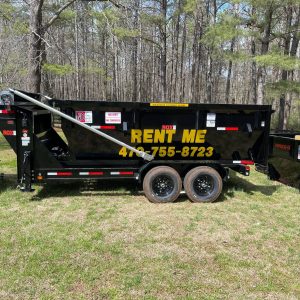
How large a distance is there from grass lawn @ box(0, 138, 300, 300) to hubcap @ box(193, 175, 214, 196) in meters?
0.31

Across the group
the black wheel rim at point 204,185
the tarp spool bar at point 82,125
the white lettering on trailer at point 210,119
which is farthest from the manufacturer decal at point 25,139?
the white lettering on trailer at point 210,119

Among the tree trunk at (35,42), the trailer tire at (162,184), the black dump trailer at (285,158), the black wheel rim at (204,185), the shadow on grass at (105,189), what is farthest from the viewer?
the tree trunk at (35,42)

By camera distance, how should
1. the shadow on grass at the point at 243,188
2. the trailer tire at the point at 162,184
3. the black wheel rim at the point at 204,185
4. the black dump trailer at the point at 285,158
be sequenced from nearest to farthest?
the trailer tire at the point at 162,184 < the black wheel rim at the point at 204,185 < the shadow on grass at the point at 243,188 < the black dump trailer at the point at 285,158

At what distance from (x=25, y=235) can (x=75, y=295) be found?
1.72 m

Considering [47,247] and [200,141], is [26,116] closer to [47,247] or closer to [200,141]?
[47,247]

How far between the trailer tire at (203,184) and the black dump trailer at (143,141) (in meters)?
0.02

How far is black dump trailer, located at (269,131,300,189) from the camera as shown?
283 inches

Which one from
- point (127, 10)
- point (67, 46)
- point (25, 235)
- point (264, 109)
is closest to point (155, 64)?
point (67, 46)

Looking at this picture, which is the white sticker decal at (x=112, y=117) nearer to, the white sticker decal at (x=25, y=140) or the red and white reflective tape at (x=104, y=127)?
the red and white reflective tape at (x=104, y=127)

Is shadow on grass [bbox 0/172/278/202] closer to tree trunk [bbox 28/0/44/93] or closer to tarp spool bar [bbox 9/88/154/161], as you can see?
tarp spool bar [bbox 9/88/154/161]

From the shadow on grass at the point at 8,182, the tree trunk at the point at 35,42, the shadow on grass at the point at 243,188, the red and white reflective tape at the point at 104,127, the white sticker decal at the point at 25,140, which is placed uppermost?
the tree trunk at the point at 35,42

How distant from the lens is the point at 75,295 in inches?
131

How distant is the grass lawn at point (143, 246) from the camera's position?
350 centimetres

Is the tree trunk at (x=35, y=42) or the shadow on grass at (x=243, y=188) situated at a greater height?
the tree trunk at (x=35, y=42)
